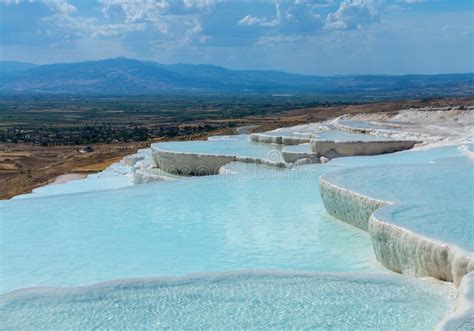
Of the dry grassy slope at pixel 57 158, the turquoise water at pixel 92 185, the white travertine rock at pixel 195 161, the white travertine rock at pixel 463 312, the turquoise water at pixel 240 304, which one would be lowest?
the dry grassy slope at pixel 57 158

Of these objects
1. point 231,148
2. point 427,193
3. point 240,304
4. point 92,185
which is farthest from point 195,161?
point 240,304

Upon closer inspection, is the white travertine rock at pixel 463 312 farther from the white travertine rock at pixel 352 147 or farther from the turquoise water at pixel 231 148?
the white travertine rock at pixel 352 147

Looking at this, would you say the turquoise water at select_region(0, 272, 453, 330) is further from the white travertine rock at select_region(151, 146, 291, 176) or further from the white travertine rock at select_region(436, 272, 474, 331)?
the white travertine rock at select_region(151, 146, 291, 176)

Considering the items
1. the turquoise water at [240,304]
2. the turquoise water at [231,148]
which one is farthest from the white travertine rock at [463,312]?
the turquoise water at [231,148]

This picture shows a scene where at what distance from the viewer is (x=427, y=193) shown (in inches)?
256

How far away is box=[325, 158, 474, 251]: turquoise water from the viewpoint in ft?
17.1

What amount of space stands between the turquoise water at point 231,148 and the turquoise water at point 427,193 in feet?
12.8

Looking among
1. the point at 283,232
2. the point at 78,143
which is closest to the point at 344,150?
the point at 283,232

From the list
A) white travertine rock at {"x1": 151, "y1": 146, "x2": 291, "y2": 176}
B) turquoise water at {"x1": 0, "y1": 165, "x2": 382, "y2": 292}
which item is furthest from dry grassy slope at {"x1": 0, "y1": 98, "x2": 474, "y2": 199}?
turquoise water at {"x1": 0, "y1": 165, "x2": 382, "y2": 292}

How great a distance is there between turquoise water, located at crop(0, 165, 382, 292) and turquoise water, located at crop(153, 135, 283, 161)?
304 centimetres

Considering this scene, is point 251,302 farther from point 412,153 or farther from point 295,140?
point 295,140

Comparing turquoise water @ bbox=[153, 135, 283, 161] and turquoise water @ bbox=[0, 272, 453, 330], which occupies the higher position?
turquoise water @ bbox=[0, 272, 453, 330]

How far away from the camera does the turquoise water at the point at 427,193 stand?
205 inches

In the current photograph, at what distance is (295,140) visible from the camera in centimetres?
1416
